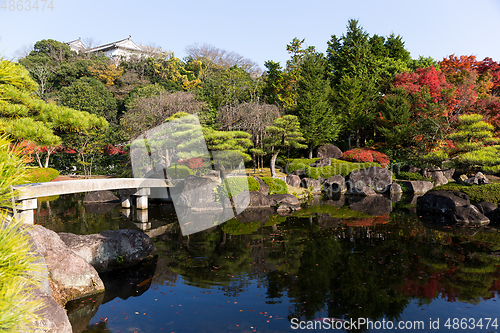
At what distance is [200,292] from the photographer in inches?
284

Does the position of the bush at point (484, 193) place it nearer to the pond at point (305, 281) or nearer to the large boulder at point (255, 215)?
the pond at point (305, 281)

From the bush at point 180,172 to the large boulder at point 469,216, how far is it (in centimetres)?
1522

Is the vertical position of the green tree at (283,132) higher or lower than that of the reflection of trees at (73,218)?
higher

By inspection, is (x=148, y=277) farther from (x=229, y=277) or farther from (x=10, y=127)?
(x=10, y=127)

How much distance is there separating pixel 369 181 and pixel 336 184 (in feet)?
8.68

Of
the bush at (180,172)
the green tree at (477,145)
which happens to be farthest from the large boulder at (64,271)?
the green tree at (477,145)

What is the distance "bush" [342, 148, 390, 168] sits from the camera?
2653 cm

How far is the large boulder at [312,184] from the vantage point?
79.4 feet

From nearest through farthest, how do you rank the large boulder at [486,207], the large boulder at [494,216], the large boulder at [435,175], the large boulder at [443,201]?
the large boulder at [494,216] → the large boulder at [486,207] → the large boulder at [443,201] → the large boulder at [435,175]

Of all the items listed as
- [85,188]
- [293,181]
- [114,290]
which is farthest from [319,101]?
[114,290]

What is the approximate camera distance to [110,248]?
857cm

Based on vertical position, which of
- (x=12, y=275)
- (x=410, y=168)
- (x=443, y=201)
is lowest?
(x=443, y=201)

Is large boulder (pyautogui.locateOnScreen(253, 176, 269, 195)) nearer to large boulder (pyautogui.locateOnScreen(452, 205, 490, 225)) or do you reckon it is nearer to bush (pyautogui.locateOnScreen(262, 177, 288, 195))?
bush (pyautogui.locateOnScreen(262, 177, 288, 195))

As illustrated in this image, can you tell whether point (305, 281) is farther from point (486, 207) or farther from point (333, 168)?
point (333, 168)
